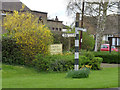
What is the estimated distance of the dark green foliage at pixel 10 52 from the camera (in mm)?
18812

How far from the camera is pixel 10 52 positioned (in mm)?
19016

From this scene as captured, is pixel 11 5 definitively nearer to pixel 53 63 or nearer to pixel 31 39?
pixel 31 39

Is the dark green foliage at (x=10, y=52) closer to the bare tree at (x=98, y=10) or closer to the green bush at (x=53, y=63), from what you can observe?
the green bush at (x=53, y=63)

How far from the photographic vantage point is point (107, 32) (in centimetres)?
7400

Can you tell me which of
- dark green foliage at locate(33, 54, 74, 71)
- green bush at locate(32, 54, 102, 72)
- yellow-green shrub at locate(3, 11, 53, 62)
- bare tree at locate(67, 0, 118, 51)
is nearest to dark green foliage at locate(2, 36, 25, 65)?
yellow-green shrub at locate(3, 11, 53, 62)

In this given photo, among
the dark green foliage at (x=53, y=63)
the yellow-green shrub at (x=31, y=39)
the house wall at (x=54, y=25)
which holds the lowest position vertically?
the dark green foliage at (x=53, y=63)

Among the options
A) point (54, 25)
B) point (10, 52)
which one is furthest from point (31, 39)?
point (54, 25)

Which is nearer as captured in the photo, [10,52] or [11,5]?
[10,52]

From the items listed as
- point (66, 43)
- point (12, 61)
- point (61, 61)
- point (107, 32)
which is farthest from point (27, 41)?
point (107, 32)

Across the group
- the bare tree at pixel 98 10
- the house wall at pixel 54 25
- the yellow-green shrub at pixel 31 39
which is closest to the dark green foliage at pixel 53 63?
the yellow-green shrub at pixel 31 39

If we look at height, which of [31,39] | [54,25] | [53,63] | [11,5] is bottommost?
[53,63]

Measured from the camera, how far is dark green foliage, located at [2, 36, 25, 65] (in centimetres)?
1881

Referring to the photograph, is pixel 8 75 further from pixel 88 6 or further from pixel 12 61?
pixel 88 6

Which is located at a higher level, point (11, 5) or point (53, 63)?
point (11, 5)
